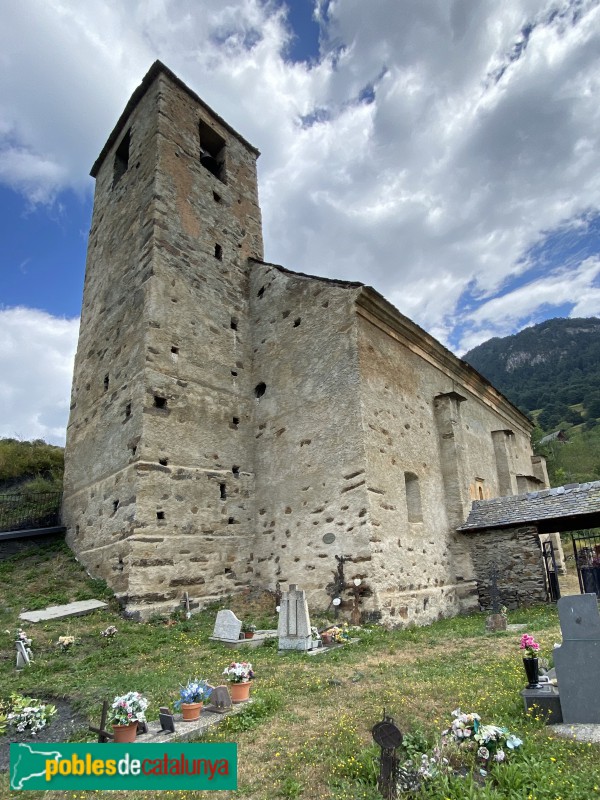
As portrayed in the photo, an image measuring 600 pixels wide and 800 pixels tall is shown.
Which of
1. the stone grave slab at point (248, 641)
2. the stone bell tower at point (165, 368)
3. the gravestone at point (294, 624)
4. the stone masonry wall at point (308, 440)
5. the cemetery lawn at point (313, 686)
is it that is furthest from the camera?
the stone bell tower at point (165, 368)

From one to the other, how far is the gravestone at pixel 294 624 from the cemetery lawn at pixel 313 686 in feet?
1.22

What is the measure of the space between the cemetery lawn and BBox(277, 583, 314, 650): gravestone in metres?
0.37

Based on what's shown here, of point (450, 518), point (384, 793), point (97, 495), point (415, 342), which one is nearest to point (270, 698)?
point (384, 793)

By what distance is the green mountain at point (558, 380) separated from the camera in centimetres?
4628

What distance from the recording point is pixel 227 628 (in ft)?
29.8

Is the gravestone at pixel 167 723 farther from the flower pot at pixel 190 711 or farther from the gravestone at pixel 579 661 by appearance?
the gravestone at pixel 579 661

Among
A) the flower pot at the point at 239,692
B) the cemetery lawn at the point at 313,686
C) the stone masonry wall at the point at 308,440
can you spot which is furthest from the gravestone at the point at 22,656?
the stone masonry wall at the point at 308,440

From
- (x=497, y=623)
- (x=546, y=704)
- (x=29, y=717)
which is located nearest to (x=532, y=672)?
(x=546, y=704)

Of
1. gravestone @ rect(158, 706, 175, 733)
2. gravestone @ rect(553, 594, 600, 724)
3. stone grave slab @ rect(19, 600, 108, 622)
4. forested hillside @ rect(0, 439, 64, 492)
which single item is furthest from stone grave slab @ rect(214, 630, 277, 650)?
forested hillside @ rect(0, 439, 64, 492)

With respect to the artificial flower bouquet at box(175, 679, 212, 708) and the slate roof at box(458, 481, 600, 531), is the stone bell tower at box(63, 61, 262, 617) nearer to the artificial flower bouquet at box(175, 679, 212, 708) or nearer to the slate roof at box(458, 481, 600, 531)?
the artificial flower bouquet at box(175, 679, 212, 708)

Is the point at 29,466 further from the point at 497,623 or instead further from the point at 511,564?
the point at 497,623

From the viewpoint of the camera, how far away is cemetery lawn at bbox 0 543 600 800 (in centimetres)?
361

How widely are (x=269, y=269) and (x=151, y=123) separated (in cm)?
591

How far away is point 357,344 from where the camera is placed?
1187cm
